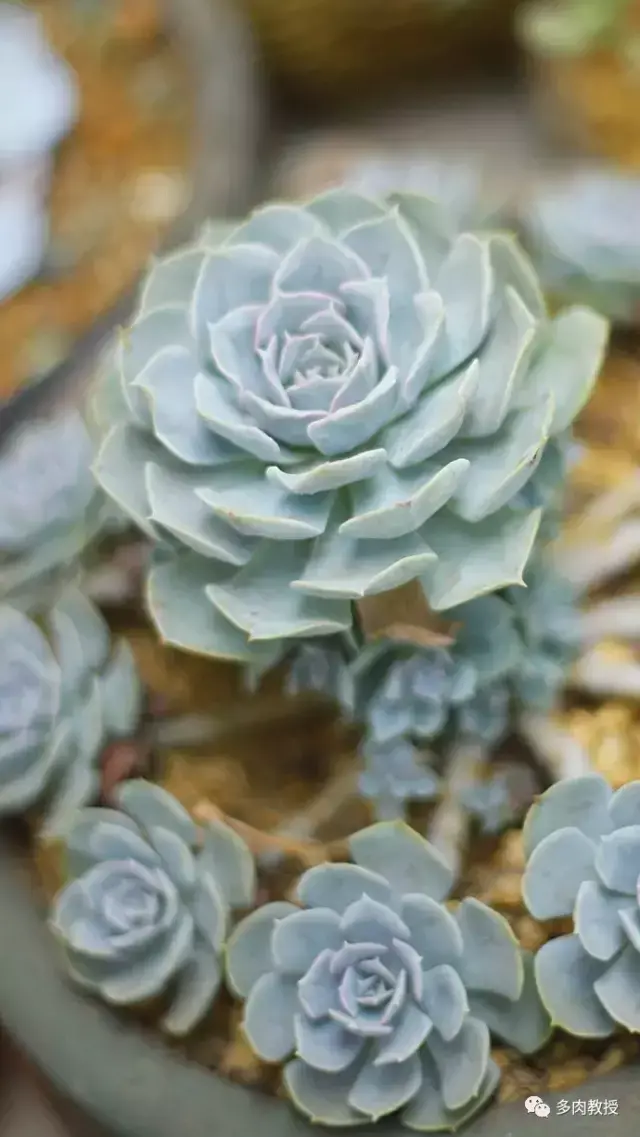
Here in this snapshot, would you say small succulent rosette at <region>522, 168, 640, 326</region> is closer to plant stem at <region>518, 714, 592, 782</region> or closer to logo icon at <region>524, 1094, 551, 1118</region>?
plant stem at <region>518, 714, 592, 782</region>

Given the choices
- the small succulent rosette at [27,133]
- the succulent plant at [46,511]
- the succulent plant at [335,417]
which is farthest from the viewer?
the small succulent rosette at [27,133]

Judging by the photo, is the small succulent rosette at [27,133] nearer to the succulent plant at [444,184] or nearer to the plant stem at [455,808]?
the succulent plant at [444,184]

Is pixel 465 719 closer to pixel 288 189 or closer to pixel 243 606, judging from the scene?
pixel 243 606

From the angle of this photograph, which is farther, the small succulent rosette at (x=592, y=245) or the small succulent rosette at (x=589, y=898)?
the small succulent rosette at (x=592, y=245)

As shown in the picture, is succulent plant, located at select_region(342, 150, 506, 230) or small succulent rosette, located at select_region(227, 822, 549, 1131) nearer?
small succulent rosette, located at select_region(227, 822, 549, 1131)

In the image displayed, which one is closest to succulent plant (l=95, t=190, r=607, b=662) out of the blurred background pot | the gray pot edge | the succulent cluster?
the succulent cluster

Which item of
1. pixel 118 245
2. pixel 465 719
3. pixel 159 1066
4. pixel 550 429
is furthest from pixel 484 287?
pixel 118 245

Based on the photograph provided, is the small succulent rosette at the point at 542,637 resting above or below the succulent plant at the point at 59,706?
below

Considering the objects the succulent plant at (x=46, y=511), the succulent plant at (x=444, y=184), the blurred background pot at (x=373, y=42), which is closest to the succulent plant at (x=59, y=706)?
the succulent plant at (x=46, y=511)
